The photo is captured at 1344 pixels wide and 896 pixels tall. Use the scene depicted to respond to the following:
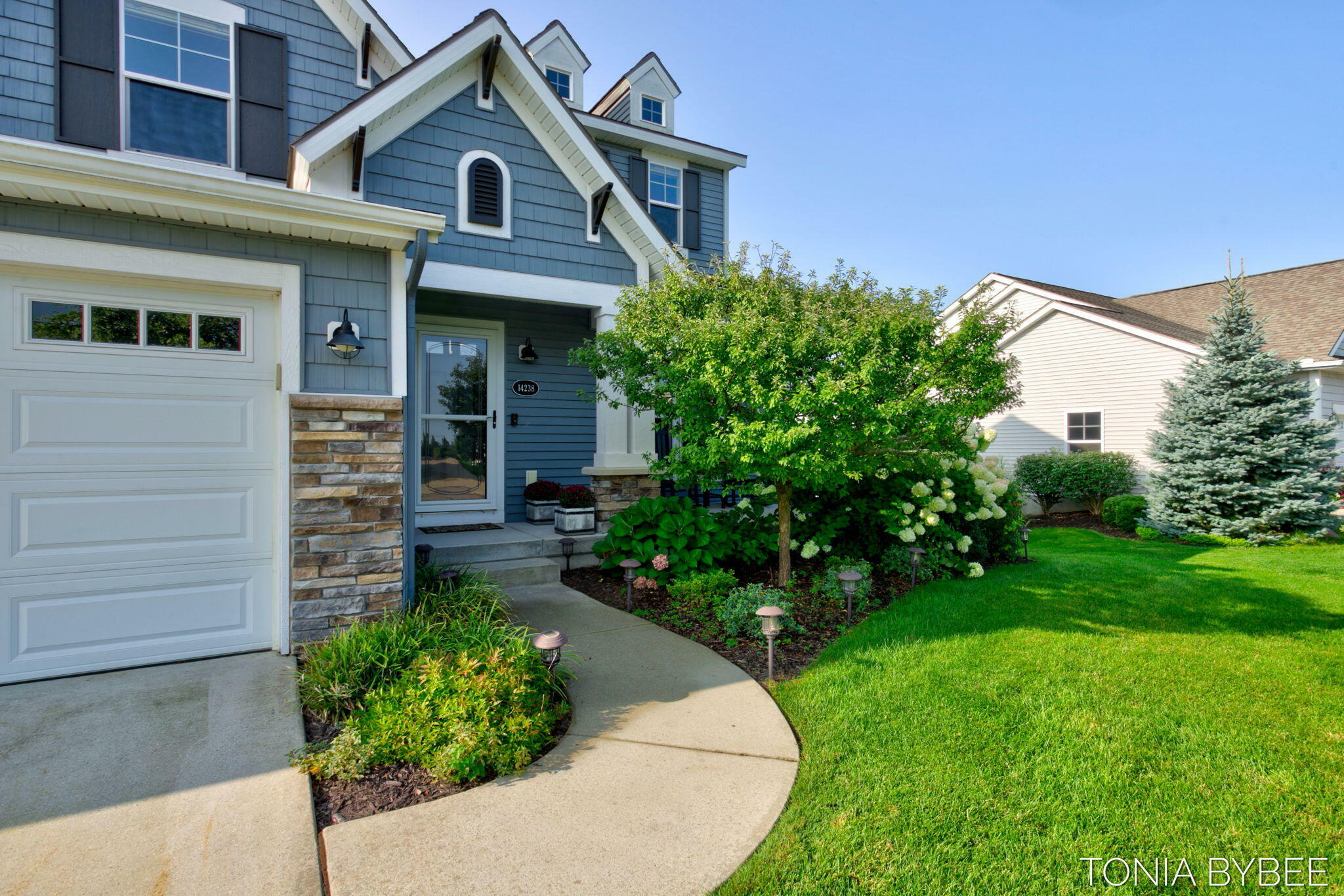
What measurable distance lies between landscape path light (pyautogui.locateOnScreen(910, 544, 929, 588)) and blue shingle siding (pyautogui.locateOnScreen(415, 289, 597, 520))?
3956 mm

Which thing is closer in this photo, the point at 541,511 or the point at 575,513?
the point at 575,513

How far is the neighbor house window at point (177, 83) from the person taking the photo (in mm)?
6363

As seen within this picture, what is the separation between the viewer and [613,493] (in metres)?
7.03

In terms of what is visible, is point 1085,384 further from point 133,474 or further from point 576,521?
point 133,474

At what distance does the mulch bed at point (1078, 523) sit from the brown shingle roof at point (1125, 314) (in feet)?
12.6

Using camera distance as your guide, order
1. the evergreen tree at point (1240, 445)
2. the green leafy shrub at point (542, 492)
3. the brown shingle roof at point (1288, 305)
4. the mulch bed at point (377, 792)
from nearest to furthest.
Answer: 1. the mulch bed at point (377, 792)
2. the green leafy shrub at point (542, 492)
3. the evergreen tree at point (1240, 445)
4. the brown shingle roof at point (1288, 305)

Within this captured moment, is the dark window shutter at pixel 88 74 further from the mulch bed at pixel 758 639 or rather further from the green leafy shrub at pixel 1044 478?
the green leafy shrub at pixel 1044 478

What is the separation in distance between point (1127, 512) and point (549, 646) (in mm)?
11646

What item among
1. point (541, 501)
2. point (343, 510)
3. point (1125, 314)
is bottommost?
point (541, 501)

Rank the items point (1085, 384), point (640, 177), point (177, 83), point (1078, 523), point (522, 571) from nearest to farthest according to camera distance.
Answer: point (522, 571), point (177, 83), point (640, 177), point (1078, 523), point (1085, 384)

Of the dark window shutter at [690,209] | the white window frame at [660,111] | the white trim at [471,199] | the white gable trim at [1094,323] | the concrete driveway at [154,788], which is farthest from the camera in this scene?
the white gable trim at [1094,323]

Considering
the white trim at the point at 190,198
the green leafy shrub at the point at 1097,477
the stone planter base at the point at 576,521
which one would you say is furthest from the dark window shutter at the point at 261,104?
the green leafy shrub at the point at 1097,477

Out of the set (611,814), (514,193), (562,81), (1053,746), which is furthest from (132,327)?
(562,81)

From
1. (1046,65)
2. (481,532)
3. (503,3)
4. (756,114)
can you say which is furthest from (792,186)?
(481,532)
